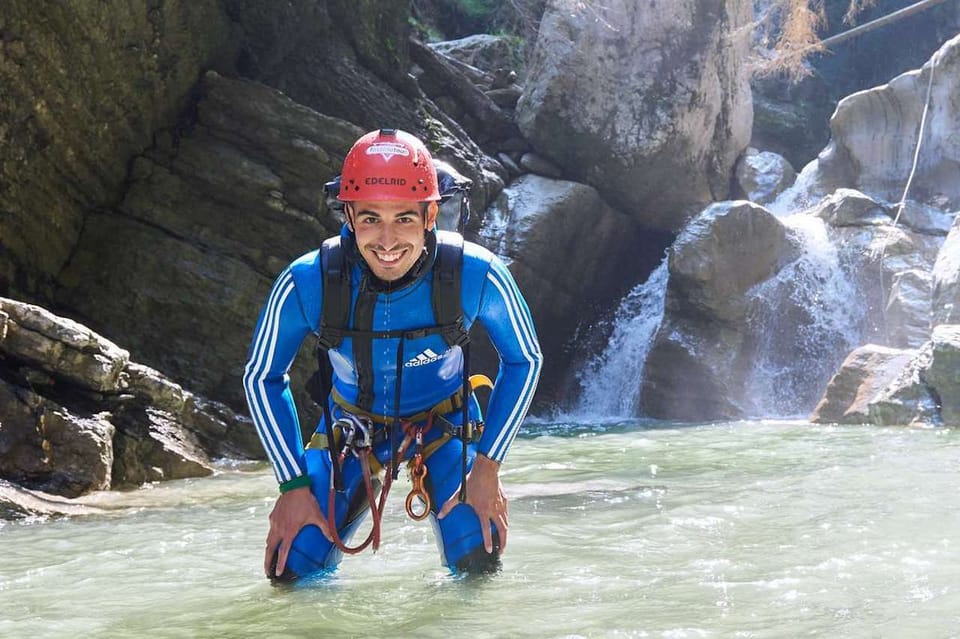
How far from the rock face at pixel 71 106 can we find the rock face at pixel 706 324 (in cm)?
711

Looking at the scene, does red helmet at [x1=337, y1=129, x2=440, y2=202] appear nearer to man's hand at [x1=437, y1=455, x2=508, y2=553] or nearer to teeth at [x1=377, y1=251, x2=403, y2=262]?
teeth at [x1=377, y1=251, x2=403, y2=262]

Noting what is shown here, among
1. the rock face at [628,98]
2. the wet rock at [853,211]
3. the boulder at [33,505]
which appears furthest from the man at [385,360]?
the wet rock at [853,211]

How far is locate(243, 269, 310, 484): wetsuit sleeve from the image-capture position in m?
3.30

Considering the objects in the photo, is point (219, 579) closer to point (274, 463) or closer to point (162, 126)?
point (274, 463)

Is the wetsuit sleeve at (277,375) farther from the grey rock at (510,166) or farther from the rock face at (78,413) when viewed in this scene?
the grey rock at (510,166)

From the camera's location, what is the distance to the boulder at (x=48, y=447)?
592 centimetres

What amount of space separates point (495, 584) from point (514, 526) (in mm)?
1358

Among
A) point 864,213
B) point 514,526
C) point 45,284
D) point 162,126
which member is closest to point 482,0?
point 864,213

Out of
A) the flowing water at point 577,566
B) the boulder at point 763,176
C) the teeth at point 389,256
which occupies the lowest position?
the flowing water at point 577,566

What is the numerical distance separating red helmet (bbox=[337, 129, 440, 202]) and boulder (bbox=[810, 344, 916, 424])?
8.22 metres

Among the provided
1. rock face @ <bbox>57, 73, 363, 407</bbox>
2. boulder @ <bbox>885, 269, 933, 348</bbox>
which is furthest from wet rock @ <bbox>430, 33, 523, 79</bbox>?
boulder @ <bbox>885, 269, 933, 348</bbox>

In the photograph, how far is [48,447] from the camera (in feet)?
19.9

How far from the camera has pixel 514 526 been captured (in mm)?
4699

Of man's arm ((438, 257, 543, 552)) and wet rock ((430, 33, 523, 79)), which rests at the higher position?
wet rock ((430, 33, 523, 79))
